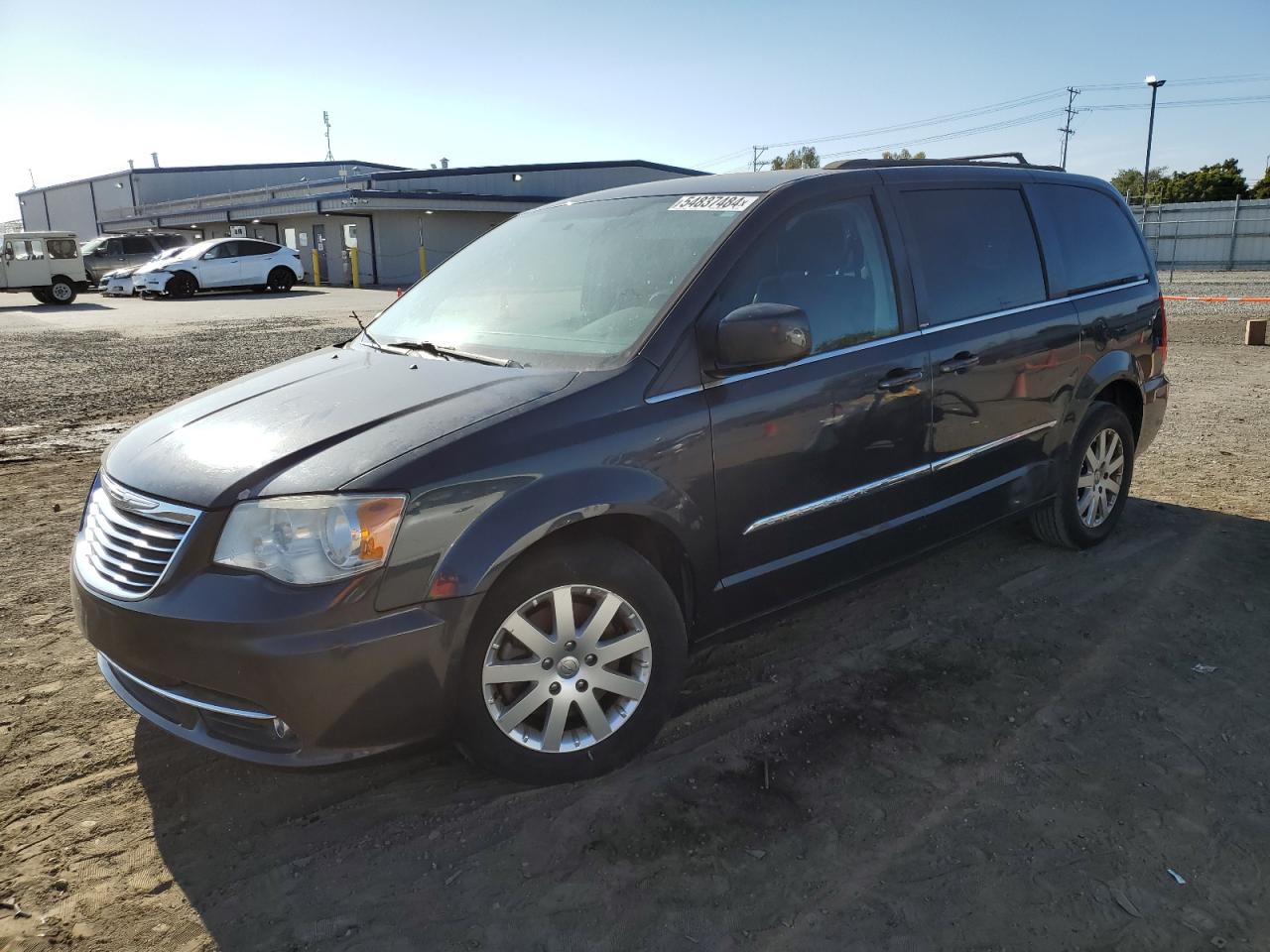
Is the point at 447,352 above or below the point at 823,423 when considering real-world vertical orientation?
above

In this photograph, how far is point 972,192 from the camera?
4148 mm

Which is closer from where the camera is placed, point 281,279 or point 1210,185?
point 281,279

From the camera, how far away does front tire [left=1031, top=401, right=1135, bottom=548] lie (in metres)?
4.66

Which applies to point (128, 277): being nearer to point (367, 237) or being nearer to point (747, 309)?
point (367, 237)

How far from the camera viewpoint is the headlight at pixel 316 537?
7.97 feet

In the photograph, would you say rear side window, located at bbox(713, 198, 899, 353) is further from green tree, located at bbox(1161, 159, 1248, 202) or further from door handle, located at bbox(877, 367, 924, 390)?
green tree, located at bbox(1161, 159, 1248, 202)

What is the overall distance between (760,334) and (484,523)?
107cm

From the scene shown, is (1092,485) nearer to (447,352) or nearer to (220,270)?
(447,352)

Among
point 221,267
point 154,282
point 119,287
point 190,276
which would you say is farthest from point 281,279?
point 119,287

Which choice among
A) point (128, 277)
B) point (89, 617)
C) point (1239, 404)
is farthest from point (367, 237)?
point (89, 617)

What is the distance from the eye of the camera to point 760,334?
9.53 ft

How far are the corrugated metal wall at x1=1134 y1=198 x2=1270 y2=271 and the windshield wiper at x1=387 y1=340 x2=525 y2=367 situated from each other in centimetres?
3752

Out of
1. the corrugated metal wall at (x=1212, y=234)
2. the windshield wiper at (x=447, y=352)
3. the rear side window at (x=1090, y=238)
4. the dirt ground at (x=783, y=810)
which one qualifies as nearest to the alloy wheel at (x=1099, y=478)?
the dirt ground at (x=783, y=810)

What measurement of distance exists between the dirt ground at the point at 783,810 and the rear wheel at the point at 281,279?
2728 cm
